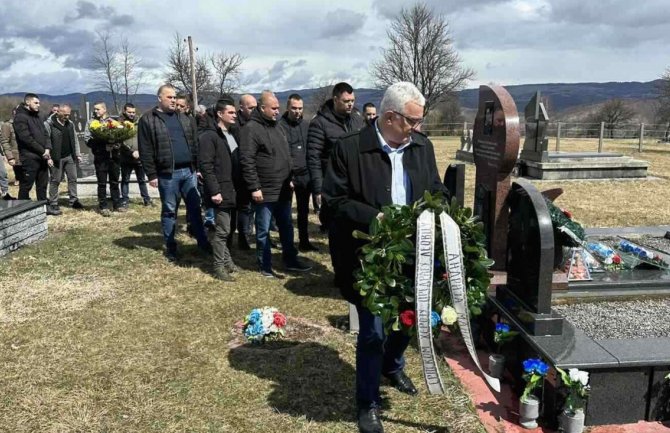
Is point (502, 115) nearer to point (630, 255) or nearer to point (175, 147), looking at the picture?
point (630, 255)

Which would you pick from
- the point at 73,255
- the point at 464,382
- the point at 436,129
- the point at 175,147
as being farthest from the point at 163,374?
the point at 436,129

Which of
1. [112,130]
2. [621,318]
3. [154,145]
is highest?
[112,130]

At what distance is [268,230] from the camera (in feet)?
Answer: 18.5

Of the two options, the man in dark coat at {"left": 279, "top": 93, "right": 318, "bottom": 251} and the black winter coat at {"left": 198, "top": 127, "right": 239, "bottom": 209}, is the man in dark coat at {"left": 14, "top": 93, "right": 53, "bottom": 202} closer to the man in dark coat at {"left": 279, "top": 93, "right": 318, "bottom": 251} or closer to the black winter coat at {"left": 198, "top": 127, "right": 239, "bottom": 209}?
the black winter coat at {"left": 198, "top": 127, "right": 239, "bottom": 209}

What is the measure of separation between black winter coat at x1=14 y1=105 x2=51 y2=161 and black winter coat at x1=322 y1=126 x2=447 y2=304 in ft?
22.9

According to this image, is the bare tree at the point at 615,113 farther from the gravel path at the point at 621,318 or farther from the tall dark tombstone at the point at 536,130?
the gravel path at the point at 621,318

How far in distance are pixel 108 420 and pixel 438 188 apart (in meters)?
2.26

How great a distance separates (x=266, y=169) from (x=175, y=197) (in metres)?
1.42

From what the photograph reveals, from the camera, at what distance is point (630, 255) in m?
4.76

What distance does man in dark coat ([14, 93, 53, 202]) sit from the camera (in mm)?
8094

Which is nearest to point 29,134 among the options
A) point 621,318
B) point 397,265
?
point 397,265

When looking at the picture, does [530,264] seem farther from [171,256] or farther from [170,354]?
[171,256]

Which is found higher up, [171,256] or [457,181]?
[457,181]

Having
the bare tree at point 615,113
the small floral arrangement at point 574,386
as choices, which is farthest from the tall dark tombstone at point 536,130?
the bare tree at point 615,113
